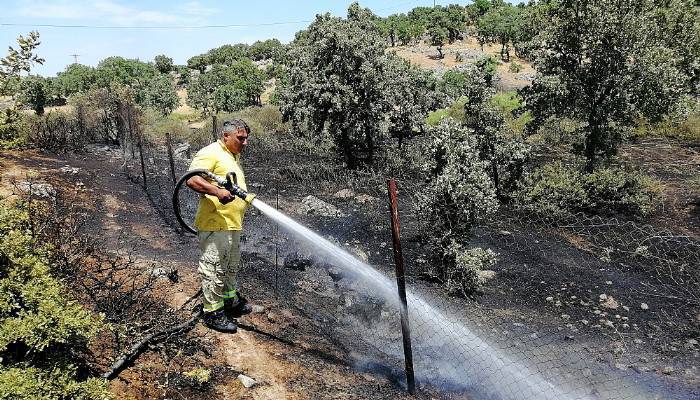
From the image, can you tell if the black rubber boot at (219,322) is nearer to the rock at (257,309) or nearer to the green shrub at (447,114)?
the rock at (257,309)

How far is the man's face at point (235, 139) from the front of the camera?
4.37 metres

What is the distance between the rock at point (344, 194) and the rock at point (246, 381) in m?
9.52

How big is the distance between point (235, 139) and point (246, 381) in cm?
221

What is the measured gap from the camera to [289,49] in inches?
688

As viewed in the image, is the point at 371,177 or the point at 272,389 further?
the point at 371,177

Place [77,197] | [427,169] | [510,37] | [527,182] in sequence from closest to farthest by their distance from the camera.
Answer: [427,169]
[77,197]
[527,182]
[510,37]

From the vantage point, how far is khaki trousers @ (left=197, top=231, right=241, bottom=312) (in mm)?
4352

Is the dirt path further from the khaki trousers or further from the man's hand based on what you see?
the man's hand

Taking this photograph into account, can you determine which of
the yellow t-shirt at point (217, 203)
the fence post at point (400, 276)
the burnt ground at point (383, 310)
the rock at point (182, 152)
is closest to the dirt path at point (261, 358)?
the burnt ground at point (383, 310)

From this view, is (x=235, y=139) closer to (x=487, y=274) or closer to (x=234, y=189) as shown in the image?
(x=234, y=189)

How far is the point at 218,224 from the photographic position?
14.1ft

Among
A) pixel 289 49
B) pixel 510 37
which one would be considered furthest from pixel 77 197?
pixel 510 37

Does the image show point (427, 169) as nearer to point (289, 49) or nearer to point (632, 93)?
point (632, 93)

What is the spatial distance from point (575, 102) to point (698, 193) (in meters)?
4.32
